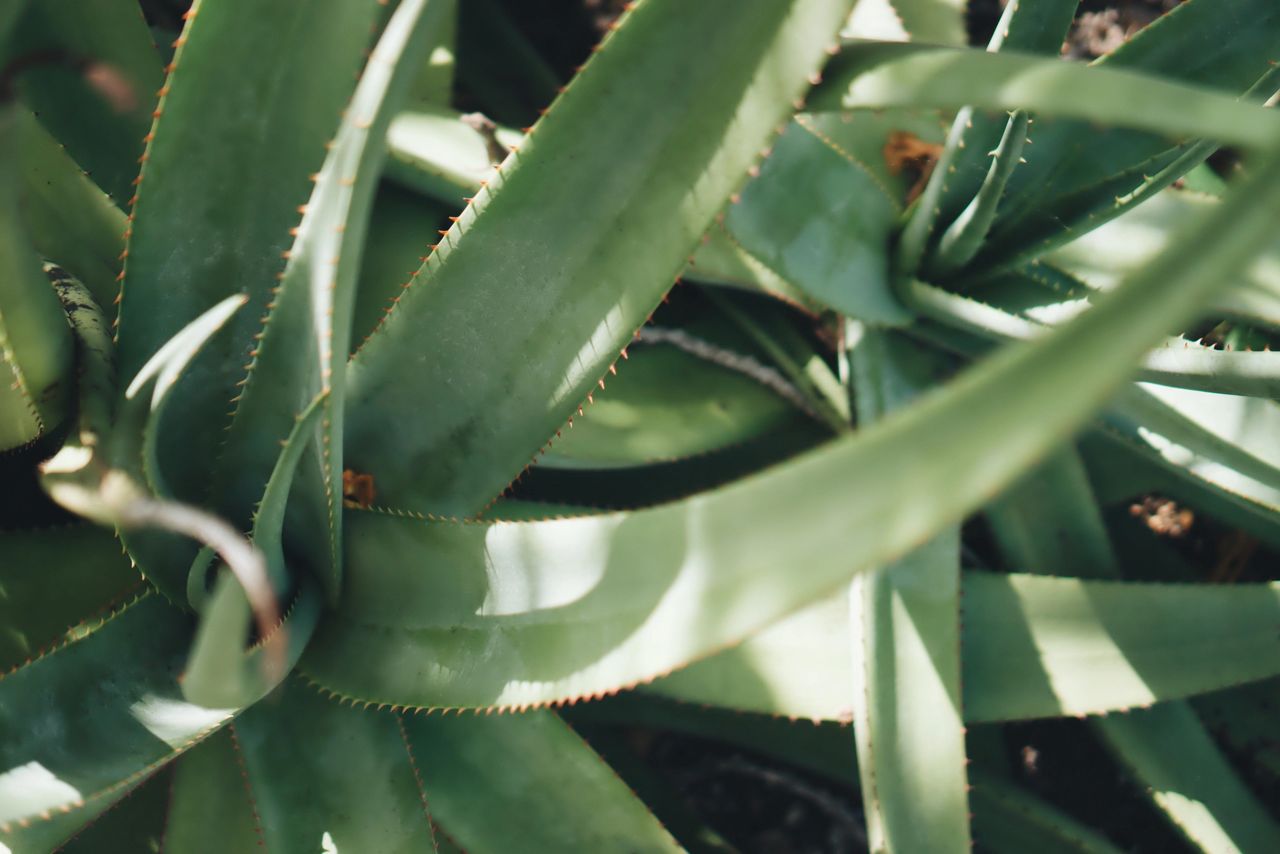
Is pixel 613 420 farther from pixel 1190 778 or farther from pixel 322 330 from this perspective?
pixel 1190 778

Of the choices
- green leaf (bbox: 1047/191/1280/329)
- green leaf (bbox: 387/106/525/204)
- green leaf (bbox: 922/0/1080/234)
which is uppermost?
green leaf (bbox: 922/0/1080/234)

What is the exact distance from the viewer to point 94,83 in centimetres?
76

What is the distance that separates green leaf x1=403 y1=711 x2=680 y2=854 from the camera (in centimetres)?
70

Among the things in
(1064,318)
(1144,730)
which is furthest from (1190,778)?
(1064,318)

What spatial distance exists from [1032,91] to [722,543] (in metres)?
0.22

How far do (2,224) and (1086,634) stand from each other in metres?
0.83

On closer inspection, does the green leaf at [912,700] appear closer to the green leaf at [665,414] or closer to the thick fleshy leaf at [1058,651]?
the thick fleshy leaf at [1058,651]

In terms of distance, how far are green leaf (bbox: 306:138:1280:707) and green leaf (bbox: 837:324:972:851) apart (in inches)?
13.0

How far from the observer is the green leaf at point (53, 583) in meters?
0.67

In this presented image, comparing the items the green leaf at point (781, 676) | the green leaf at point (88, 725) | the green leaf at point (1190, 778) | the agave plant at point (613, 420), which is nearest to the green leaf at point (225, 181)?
the agave plant at point (613, 420)

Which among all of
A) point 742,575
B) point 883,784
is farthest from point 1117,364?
point 883,784

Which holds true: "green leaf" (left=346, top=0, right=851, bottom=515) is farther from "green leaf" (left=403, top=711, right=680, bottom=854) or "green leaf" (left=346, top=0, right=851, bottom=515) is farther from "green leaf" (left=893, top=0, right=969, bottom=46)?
"green leaf" (left=893, top=0, right=969, bottom=46)

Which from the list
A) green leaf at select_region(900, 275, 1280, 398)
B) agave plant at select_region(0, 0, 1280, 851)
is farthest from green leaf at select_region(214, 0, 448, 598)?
green leaf at select_region(900, 275, 1280, 398)

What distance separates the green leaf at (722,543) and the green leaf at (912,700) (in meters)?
0.33
